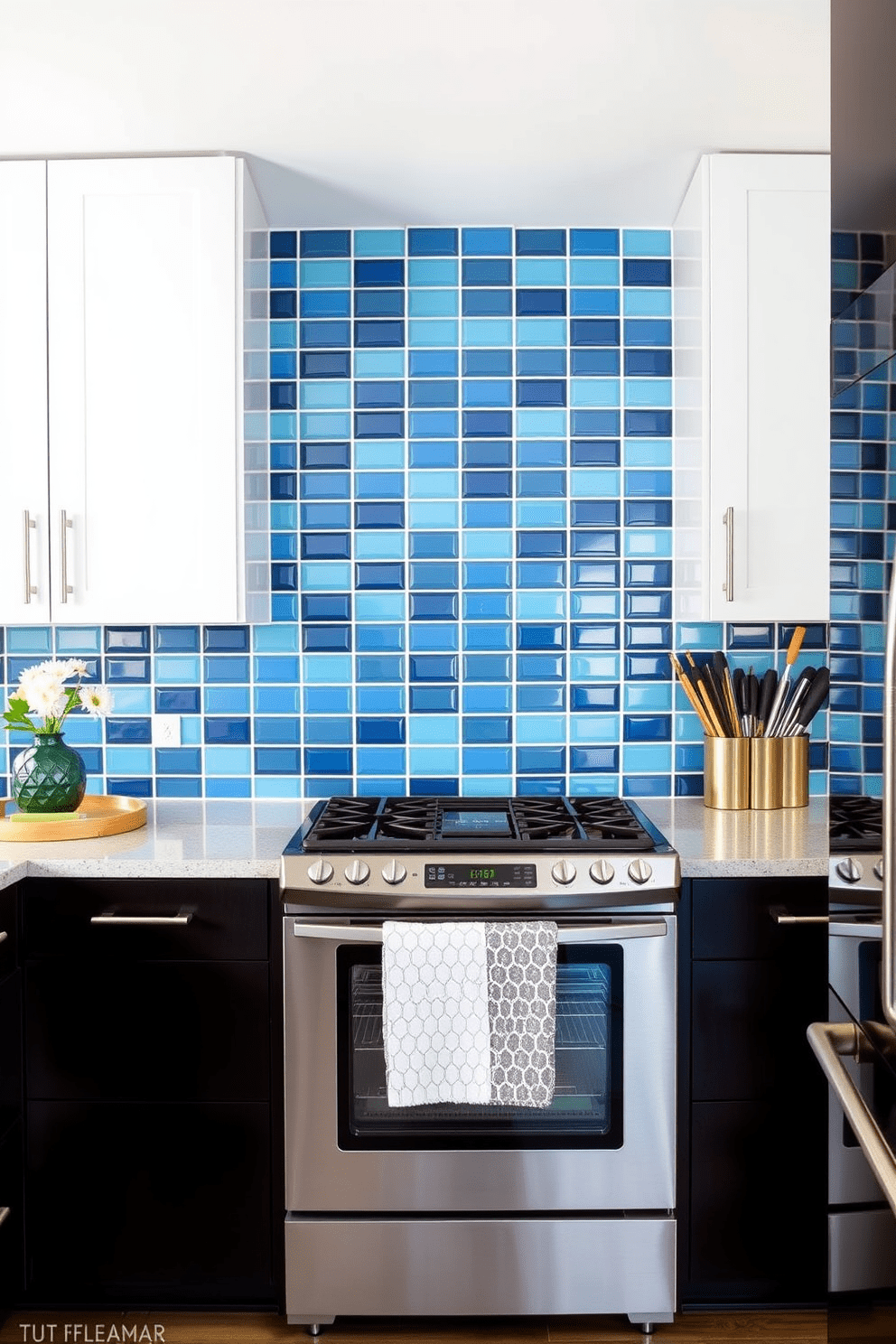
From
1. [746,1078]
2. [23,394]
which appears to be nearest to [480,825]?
[746,1078]

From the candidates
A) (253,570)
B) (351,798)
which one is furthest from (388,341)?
(351,798)

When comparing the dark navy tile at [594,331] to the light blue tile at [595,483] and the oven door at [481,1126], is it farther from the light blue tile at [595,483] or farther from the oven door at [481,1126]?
the oven door at [481,1126]

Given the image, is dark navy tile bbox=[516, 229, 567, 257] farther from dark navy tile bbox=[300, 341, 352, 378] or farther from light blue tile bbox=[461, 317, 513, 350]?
dark navy tile bbox=[300, 341, 352, 378]

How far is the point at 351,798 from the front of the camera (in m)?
2.56

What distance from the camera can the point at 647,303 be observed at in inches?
104

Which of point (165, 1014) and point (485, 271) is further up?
point (485, 271)

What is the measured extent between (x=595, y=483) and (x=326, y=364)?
764mm

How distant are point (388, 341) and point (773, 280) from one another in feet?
3.13

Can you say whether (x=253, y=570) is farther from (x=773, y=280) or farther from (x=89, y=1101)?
(x=773, y=280)

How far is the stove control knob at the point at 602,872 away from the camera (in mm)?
1980

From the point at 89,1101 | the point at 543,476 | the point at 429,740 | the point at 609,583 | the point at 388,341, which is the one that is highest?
the point at 388,341

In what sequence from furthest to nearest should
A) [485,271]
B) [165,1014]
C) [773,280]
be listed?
[485,271] → [773,280] → [165,1014]

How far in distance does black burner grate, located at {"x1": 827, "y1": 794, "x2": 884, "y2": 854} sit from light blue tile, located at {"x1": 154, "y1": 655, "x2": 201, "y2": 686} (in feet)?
6.62

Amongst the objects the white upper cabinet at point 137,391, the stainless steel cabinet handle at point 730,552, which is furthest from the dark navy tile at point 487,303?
the stainless steel cabinet handle at point 730,552
